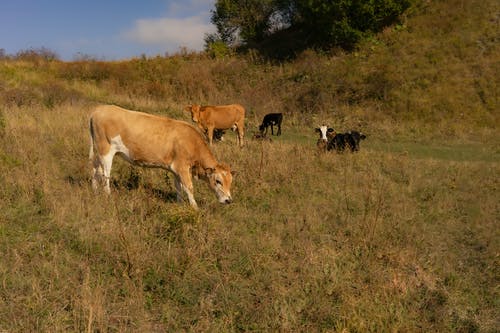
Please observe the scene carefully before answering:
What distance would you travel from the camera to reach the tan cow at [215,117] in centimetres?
1499

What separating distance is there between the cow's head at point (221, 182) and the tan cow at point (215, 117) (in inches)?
279

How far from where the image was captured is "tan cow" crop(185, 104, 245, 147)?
14992mm

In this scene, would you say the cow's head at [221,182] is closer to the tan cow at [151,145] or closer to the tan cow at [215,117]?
the tan cow at [151,145]

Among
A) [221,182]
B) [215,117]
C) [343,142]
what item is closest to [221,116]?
[215,117]

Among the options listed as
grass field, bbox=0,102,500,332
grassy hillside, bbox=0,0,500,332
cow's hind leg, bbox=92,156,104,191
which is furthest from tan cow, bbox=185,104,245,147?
cow's hind leg, bbox=92,156,104,191

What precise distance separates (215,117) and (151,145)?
7583 mm

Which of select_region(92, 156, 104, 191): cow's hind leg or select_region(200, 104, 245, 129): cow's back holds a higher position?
select_region(200, 104, 245, 129): cow's back

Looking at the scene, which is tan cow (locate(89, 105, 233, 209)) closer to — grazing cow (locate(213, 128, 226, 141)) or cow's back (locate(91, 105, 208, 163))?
cow's back (locate(91, 105, 208, 163))

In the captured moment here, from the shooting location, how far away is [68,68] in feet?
101

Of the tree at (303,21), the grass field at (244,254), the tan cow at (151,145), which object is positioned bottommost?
the grass field at (244,254)

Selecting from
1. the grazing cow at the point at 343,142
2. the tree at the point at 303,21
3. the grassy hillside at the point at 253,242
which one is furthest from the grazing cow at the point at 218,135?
the tree at the point at 303,21

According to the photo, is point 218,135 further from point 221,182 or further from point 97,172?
point 221,182

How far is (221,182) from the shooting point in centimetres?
739

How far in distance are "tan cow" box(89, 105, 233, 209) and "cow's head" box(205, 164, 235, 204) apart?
0.21 feet
